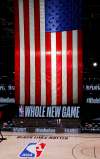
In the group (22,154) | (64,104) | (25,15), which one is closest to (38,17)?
(25,15)

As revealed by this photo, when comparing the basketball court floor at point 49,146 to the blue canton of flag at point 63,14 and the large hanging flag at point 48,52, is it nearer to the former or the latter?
the large hanging flag at point 48,52

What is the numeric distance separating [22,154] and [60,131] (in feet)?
4.95

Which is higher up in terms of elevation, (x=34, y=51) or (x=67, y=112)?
(x=34, y=51)

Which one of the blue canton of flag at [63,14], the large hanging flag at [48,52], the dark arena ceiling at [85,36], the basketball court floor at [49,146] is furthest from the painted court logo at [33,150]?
the blue canton of flag at [63,14]

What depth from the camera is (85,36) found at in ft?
22.1

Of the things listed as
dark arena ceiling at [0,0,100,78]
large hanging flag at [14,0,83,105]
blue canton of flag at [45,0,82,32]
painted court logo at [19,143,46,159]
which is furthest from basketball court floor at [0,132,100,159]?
blue canton of flag at [45,0,82,32]

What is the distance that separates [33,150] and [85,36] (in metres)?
2.52

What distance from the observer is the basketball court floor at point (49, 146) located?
534cm

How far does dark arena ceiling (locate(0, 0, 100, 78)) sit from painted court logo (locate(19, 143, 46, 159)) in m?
1.67

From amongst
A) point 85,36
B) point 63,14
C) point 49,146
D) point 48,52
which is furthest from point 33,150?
point 63,14

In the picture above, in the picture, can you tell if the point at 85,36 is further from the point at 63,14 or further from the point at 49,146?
the point at 49,146

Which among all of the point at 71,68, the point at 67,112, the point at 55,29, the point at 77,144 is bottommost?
the point at 77,144

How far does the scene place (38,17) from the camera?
6730 mm

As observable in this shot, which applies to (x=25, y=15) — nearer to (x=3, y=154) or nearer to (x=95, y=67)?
(x=95, y=67)
